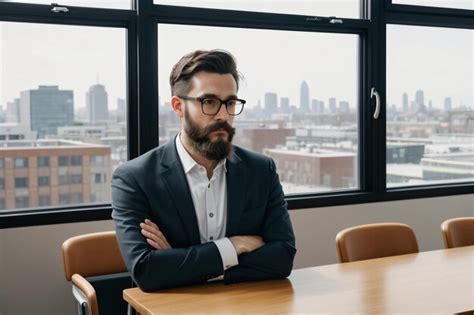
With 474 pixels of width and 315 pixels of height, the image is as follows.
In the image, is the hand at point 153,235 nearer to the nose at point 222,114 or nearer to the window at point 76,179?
the nose at point 222,114

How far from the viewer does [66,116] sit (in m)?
3.57

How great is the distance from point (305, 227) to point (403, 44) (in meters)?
1.57

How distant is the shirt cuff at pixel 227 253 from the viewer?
7.68 feet

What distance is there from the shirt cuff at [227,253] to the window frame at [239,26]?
142 cm

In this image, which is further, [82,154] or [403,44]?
[403,44]

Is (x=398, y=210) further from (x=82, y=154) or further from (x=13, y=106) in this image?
(x=13, y=106)

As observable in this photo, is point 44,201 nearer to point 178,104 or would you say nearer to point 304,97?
point 178,104

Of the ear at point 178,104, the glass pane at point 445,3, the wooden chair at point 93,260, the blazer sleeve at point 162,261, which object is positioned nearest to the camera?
the blazer sleeve at point 162,261

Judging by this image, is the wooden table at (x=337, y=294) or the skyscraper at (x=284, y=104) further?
the skyscraper at (x=284, y=104)

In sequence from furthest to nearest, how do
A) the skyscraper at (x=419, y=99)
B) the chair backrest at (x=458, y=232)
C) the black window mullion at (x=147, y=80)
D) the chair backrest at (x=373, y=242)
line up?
the skyscraper at (x=419, y=99)
the black window mullion at (x=147, y=80)
the chair backrest at (x=458, y=232)
the chair backrest at (x=373, y=242)

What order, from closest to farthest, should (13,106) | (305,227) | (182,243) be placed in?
(182,243) → (13,106) → (305,227)

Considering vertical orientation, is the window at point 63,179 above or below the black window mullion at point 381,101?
below

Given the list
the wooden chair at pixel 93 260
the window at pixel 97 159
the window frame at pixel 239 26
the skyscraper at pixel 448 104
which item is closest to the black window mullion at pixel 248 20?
the window frame at pixel 239 26

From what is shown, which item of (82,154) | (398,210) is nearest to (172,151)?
(82,154)
